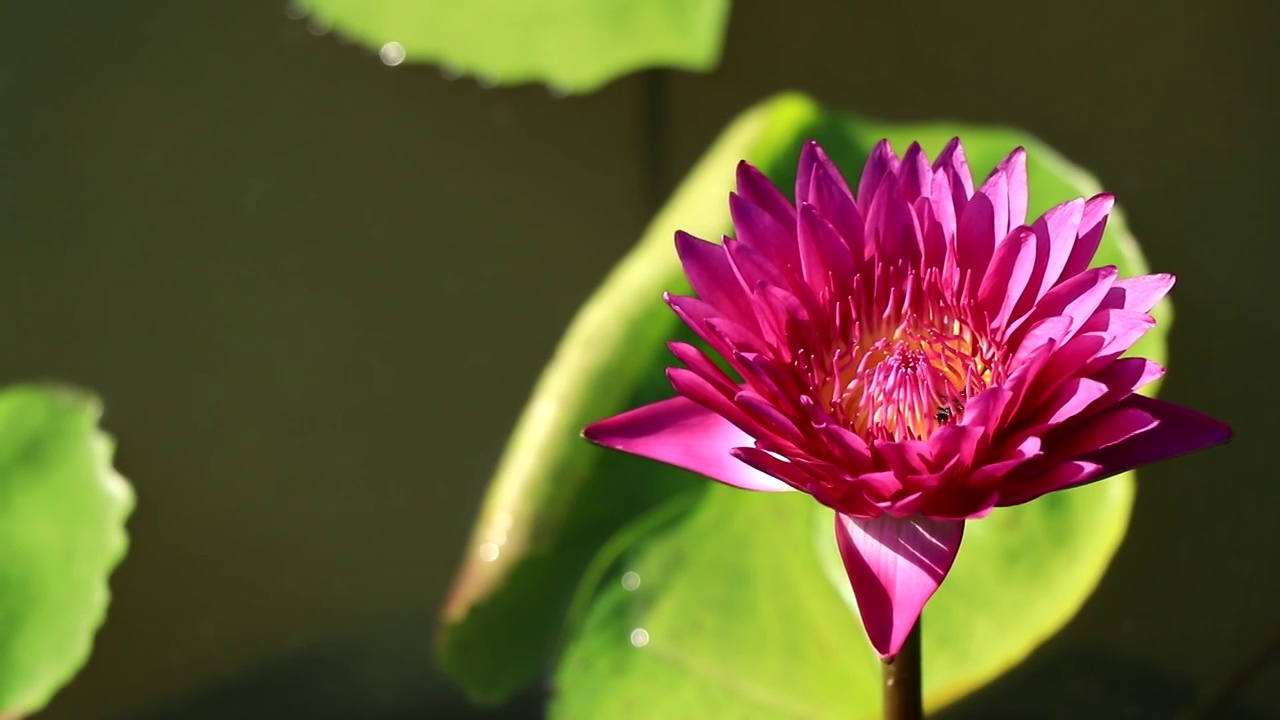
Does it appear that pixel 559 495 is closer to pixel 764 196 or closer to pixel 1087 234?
pixel 764 196

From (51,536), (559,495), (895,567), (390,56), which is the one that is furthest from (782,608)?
(390,56)

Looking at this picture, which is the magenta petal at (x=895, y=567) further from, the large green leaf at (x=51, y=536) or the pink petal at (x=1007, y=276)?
the large green leaf at (x=51, y=536)

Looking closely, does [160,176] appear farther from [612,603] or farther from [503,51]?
[612,603]

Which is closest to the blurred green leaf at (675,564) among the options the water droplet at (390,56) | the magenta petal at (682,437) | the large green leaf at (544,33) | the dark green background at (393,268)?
the large green leaf at (544,33)

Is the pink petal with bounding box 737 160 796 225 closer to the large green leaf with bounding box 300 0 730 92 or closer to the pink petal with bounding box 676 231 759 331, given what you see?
the pink petal with bounding box 676 231 759 331

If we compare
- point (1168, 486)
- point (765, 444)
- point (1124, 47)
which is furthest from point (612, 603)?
point (1124, 47)
